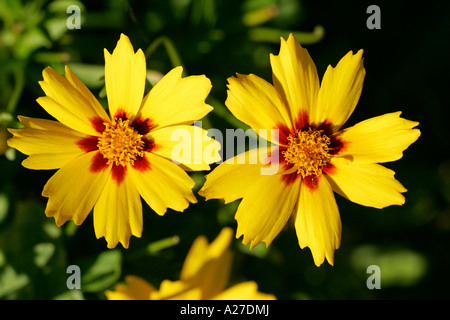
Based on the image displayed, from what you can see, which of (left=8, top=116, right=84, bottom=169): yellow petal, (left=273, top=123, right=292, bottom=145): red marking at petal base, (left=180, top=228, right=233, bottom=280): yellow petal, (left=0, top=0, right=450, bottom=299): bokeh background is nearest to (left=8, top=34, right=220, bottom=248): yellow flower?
(left=8, top=116, right=84, bottom=169): yellow petal

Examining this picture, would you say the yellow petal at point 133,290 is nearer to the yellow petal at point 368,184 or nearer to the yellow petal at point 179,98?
the yellow petal at point 179,98

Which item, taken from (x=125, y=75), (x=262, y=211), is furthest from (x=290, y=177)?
(x=125, y=75)

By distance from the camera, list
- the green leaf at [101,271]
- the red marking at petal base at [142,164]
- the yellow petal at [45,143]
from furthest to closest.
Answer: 1. the green leaf at [101,271]
2. the red marking at petal base at [142,164]
3. the yellow petal at [45,143]

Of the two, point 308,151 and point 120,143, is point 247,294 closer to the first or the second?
point 308,151

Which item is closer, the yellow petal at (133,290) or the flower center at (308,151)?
the flower center at (308,151)

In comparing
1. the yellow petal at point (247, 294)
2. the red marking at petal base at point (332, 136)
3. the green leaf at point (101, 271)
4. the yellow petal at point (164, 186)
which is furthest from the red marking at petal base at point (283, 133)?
the green leaf at point (101, 271)

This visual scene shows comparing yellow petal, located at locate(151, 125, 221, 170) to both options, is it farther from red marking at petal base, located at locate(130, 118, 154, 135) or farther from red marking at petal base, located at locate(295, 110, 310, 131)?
red marking at petal base, located at locate(295, 110, 310, 131)
